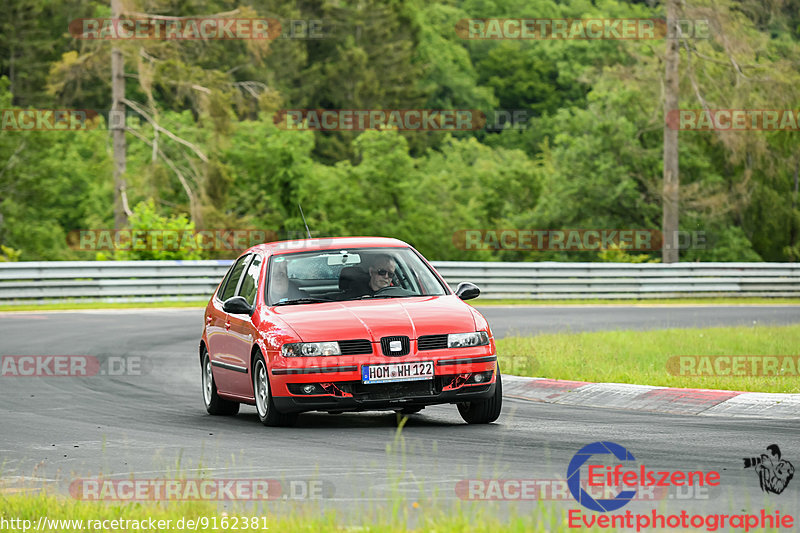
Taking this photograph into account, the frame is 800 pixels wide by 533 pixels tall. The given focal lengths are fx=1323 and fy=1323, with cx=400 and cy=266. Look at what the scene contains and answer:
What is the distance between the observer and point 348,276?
11.7 metres

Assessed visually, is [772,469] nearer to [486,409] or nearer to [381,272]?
[486,409]

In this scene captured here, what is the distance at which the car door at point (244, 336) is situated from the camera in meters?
11.4

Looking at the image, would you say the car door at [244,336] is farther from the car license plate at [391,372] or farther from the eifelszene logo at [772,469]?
the eifelszene logo at [772,469]

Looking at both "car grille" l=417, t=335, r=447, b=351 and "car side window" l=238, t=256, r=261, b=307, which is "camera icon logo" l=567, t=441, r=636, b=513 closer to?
"car grille" l=417, t=335, r=447, b=351

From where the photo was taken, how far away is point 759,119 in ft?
137

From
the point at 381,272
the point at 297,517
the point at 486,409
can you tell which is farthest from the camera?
the point at 381,272

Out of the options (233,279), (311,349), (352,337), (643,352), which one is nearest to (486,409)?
(352,337)

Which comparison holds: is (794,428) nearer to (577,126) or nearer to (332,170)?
(577,126)

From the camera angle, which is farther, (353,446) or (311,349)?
(311,349)

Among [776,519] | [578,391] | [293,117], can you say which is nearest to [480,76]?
[293,117]

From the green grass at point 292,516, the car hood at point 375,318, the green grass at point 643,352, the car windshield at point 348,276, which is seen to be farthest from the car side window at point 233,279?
the green grass at point 292,516

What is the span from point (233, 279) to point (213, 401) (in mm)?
1234

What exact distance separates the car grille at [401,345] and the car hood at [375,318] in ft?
0.13

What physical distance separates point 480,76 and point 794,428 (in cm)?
8892
